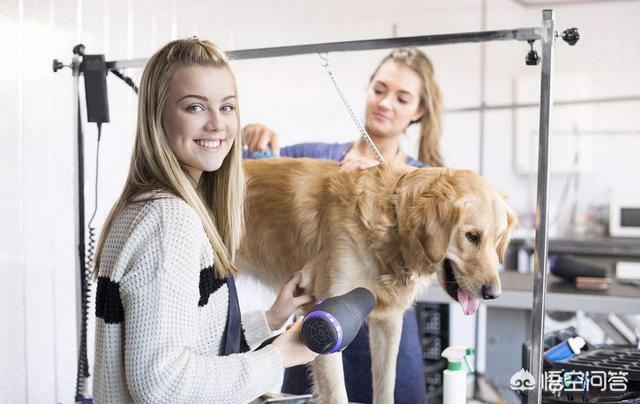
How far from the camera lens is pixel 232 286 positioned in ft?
4.04

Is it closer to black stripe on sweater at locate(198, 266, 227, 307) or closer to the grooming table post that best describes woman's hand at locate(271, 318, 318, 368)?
black stripe on sweater at locate(198, 266, 227, 307)

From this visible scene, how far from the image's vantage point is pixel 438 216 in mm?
1337

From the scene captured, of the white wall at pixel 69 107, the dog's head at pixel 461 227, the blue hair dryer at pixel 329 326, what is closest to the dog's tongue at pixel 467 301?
the dog's head at pixel 461 227

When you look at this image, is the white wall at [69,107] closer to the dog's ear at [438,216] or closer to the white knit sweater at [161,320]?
the white knit sweater at [161,320]

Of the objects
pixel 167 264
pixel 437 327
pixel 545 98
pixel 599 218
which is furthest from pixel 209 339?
pixel 599 218

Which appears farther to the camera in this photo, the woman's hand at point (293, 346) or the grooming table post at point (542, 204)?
the grooming table post at point (542, 204)

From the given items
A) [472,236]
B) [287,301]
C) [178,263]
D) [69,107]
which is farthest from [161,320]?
[69,107]

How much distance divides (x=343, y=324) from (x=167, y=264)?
0.30 meters

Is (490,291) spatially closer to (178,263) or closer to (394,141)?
(178,263)

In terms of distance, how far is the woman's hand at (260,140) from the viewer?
1.82m

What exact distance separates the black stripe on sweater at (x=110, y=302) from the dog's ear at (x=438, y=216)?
59cm

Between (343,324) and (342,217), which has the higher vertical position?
(342,217)

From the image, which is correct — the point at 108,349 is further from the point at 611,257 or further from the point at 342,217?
the point at 611,257

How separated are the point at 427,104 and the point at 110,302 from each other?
1.19 meters
